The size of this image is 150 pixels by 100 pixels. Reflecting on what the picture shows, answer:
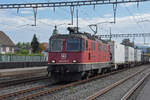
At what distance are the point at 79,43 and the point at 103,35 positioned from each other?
40.9 metres

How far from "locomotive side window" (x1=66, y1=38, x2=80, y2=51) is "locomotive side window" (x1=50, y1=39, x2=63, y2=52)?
47 cm

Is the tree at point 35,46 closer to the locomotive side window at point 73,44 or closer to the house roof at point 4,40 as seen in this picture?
the house roof at point 4,40

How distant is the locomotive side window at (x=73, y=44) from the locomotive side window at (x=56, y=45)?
474 mm

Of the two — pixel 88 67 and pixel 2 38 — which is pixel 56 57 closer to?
pixel 88 67

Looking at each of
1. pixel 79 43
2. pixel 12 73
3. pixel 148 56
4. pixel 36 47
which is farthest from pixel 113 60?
pixel 36 47

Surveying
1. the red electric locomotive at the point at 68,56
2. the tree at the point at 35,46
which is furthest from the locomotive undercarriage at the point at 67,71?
the tree at the point at 35,46

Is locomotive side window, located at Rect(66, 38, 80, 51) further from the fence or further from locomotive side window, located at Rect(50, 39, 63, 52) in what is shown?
the fence

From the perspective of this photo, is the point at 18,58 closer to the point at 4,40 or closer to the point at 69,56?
the point at 69,56

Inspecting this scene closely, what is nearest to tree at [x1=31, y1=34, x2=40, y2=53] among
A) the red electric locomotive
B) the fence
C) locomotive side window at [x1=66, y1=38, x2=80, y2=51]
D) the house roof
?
the house roof

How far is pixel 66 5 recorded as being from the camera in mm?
25625

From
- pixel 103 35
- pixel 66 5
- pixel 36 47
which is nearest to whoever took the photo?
pixel 66 5

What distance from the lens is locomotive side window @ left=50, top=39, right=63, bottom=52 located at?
1842 cm

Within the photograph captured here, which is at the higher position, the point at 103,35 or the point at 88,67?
the point at 103,35

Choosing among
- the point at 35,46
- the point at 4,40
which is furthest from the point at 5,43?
Answer: the point at 35,46
